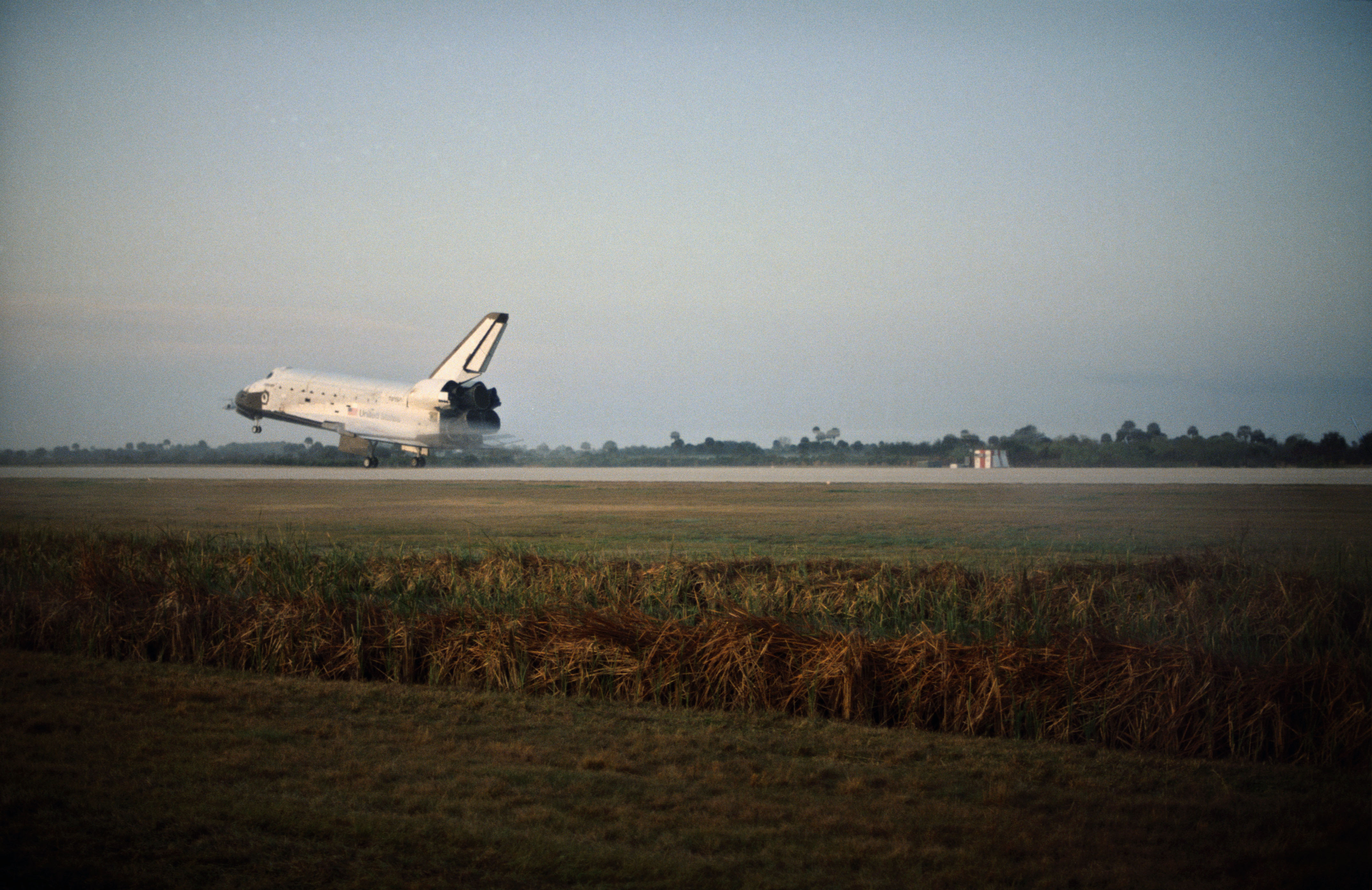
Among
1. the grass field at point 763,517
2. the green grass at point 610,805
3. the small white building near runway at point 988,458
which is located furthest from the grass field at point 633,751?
the small white building near runway at point 988,458

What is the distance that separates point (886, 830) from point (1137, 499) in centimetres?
1894

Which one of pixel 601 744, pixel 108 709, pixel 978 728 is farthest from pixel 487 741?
pixel 978 728

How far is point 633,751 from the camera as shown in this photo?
5.04 meters

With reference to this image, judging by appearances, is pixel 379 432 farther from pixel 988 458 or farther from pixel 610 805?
pixel 610 805

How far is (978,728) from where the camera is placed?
5.77 metres

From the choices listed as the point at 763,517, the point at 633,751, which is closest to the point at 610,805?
the point at 633,751

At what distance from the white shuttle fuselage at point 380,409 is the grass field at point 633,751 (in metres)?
32.0

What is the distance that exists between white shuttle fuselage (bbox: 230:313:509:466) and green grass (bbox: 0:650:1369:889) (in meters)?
38.8

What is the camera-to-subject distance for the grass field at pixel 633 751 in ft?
11.2

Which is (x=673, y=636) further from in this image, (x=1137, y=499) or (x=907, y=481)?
(x=907, y=481)

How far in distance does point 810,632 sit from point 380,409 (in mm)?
40043

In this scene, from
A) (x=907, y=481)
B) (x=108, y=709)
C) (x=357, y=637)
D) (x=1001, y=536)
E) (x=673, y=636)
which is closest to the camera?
(x=108, y=709)

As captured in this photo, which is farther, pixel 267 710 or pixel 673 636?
pixel 673 636

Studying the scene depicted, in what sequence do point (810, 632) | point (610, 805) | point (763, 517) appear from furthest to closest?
1. point (763, 517)
2. point (810, 632)
3. point (610, 805)
